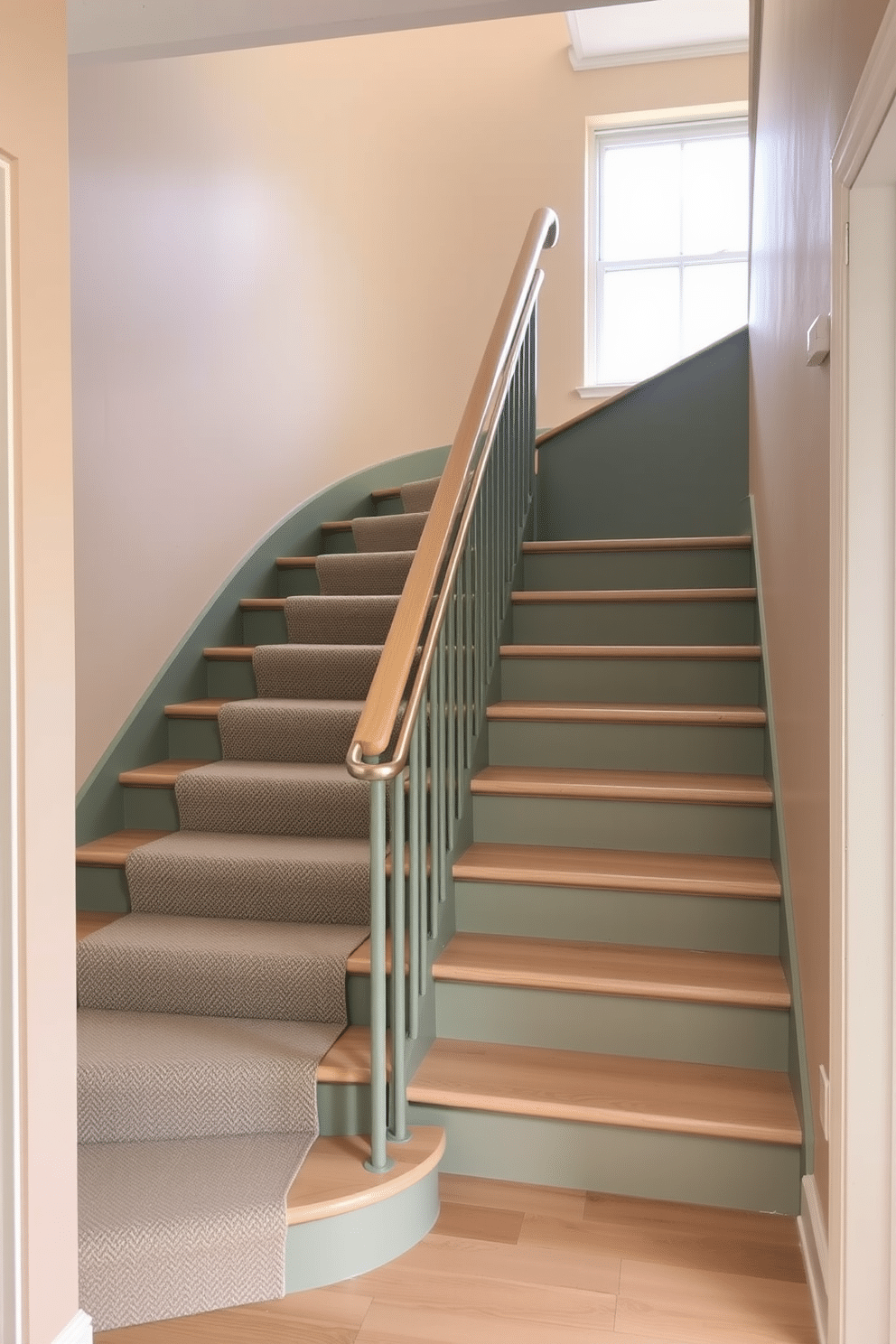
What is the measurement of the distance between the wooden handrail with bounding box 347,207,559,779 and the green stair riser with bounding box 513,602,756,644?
740 millimetres

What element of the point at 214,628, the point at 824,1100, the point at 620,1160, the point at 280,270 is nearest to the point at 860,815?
the point at 824,1100

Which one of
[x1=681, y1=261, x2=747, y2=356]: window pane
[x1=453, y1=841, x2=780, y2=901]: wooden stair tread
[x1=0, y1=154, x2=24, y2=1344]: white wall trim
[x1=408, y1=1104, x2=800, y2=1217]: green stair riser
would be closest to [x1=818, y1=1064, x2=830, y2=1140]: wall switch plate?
[x1=408, y1=1104, x2=800, y2=1217]: green stair riser

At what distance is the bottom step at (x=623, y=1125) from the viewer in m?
2.12

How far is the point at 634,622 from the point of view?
134 inches

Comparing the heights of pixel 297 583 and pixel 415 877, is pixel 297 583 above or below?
above

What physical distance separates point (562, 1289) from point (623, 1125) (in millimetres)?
347

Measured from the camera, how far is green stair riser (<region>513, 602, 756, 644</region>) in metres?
3.35

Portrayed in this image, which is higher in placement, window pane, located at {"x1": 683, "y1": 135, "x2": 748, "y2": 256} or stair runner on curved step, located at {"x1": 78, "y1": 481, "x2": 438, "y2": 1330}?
window pane, located at {"x1": 683, "y1": 135, "x2": 748, "y2": 256}

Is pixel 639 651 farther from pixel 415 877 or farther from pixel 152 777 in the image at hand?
pixel 152 777

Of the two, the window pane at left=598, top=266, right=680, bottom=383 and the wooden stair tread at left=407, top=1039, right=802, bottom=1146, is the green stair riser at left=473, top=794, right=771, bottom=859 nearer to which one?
the wooden stair tread at left=407, top=1039, right=802, bottom=1146

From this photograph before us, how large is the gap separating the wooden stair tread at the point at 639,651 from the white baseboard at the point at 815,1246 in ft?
4.85

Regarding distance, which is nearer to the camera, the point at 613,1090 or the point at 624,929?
the point at 613,1090

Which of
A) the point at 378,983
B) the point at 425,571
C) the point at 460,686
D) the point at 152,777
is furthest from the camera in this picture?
the point at 152,777

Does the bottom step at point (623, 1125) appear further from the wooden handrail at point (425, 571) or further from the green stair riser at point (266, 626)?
the green stair riser at point (266, 626)
